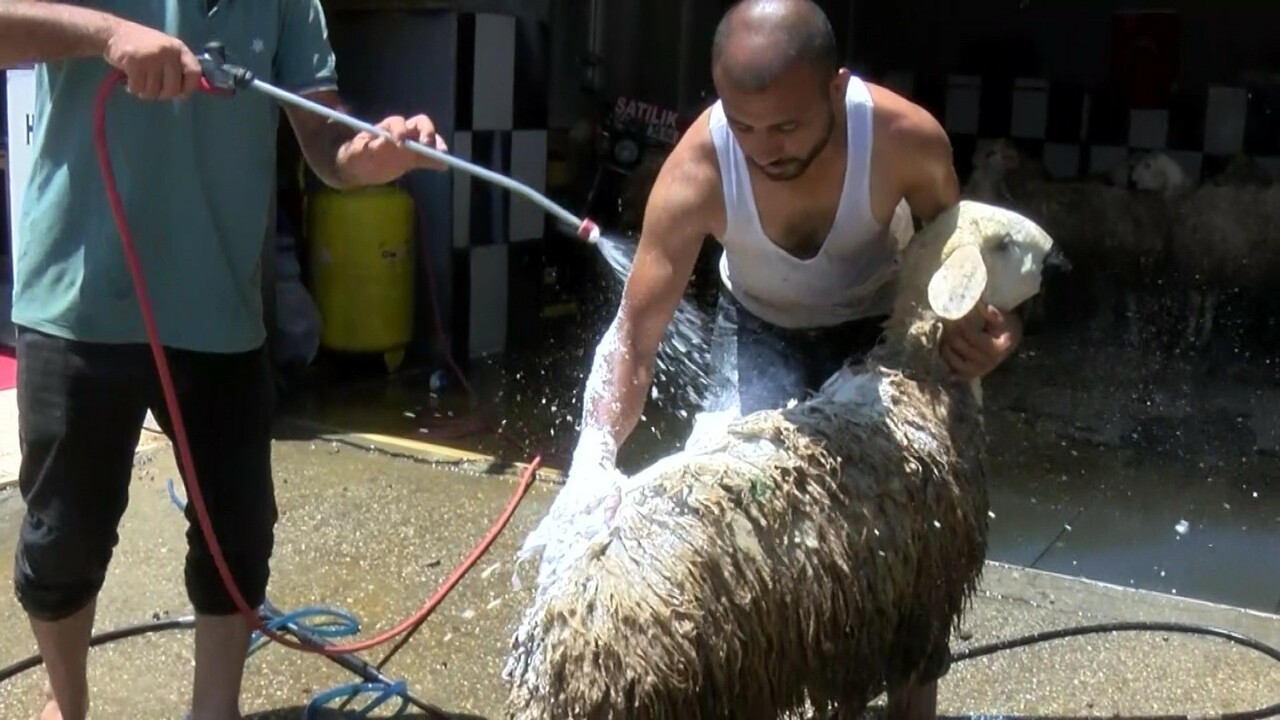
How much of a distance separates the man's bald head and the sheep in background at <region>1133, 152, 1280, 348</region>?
16.9 feet

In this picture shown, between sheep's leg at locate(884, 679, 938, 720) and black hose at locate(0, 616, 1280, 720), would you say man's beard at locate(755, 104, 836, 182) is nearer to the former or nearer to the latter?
sheep's leg at locate(884, 679, 938, 720)

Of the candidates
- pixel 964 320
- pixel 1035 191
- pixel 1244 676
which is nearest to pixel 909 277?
pixel 964 320

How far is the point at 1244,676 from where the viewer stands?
2.93 metres

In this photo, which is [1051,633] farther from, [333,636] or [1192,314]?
[1192,314]

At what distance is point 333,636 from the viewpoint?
3082 millimetres

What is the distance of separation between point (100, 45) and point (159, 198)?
32 cm

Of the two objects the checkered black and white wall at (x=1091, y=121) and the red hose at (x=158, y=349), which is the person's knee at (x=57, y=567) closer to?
the red hose at (x=158, y=349)

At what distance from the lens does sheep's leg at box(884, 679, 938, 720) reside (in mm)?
2311

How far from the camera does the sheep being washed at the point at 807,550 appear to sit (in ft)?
5.88

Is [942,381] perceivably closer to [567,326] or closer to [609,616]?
[609,616]

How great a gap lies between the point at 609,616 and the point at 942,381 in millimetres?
825

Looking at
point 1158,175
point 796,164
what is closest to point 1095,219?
point 1158,175

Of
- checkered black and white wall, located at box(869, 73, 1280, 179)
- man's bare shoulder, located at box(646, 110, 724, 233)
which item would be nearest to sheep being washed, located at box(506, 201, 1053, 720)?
man's bare shoulder, located at box(646, 110, 724, 233)

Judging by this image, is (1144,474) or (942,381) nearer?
(942,381)
